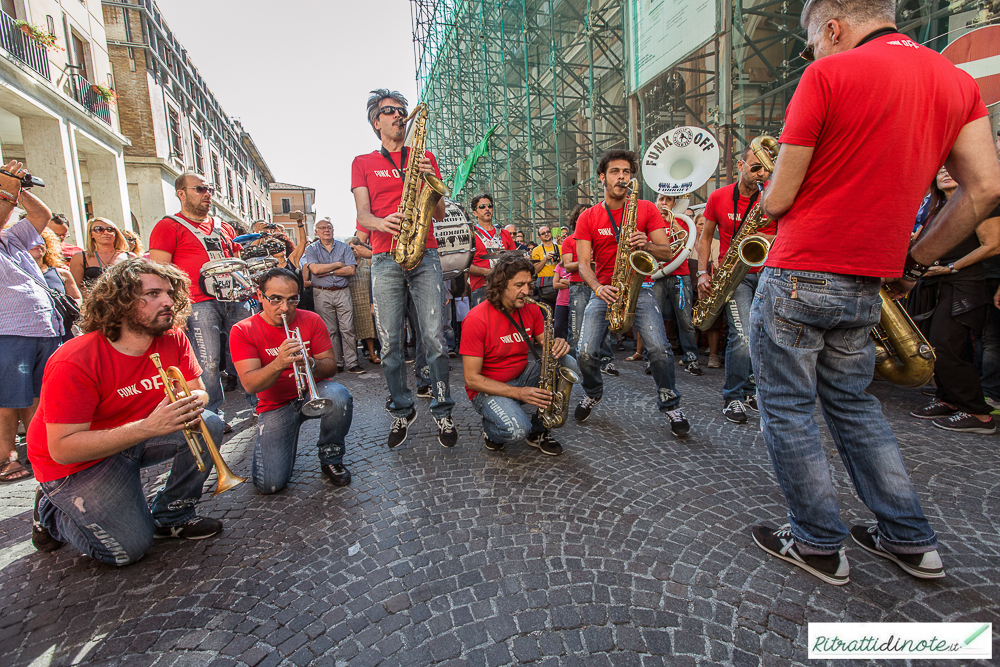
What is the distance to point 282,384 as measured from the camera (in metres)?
3.24

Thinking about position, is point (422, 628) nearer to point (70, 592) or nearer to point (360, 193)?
point (70, 592)

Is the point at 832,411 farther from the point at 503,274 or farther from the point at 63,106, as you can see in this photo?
the point at 63,106

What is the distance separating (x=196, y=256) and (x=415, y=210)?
207 centimetres

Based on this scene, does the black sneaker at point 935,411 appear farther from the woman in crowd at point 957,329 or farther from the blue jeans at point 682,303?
the blue jeans at point 682,303

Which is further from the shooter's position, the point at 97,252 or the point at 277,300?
the point at 97,252

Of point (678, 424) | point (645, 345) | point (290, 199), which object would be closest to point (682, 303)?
point (645, 345)

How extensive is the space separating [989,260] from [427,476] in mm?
4549

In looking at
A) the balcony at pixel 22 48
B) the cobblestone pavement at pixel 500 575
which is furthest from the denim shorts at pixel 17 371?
the balcony at pixel 22 48

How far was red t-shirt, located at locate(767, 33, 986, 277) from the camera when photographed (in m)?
1.71

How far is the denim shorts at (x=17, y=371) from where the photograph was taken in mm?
3326

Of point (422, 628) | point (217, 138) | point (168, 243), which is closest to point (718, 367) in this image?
point (422, 628)

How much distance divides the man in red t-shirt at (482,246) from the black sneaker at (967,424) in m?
4.63

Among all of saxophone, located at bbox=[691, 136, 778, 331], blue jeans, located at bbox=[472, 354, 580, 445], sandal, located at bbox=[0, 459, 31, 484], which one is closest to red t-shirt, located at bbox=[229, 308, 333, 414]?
blue jeans, located at bbox=[472, 354, 580, 445]

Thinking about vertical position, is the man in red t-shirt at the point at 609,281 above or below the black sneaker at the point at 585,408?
above
